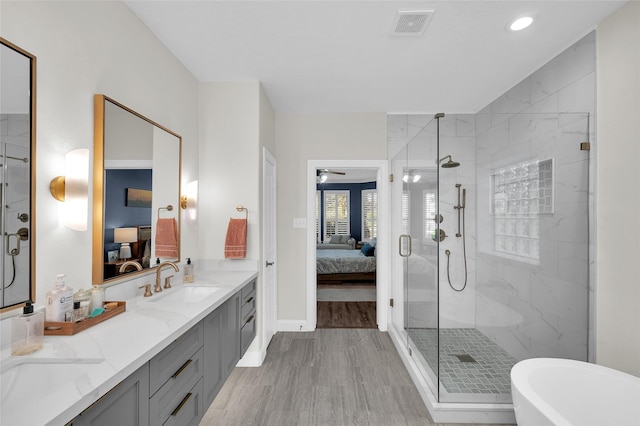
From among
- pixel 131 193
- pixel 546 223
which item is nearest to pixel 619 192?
pixel 546 223

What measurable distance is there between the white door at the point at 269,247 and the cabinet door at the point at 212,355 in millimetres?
1018

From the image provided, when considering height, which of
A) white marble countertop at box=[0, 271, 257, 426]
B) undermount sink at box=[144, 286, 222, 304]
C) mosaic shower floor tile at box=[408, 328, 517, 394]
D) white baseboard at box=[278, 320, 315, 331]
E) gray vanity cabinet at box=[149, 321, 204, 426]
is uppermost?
white marble countertop at box=[0, 271, 257, 426]

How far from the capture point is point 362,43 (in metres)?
2.13

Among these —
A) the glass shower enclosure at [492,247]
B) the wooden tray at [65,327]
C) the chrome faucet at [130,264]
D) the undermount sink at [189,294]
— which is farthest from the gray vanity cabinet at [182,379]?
the glass shower enclosure at [492,247]

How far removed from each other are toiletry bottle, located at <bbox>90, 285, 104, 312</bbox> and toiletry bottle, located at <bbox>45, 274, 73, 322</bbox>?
0.52 feet

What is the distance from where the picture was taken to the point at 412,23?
1.90m

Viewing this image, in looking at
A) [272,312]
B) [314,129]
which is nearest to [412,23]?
[314,129]

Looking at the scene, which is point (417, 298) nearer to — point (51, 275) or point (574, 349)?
point (574, 349)

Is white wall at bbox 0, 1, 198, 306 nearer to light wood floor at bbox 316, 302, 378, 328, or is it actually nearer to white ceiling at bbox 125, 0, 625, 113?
white ceiling at bbox 125, 0, 625, 113

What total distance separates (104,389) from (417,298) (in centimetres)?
258

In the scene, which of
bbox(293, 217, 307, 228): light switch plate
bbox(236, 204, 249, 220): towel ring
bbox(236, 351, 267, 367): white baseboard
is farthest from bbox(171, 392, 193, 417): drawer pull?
bbox(293, 217, 307, 228): light switch plate

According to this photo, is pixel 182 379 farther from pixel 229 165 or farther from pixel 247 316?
pixel 229 165

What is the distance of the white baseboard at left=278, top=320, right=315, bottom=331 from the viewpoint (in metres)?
→ 3.47

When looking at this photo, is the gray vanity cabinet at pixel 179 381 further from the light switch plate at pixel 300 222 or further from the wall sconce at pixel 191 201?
the light switch plate at pixel 300 222
